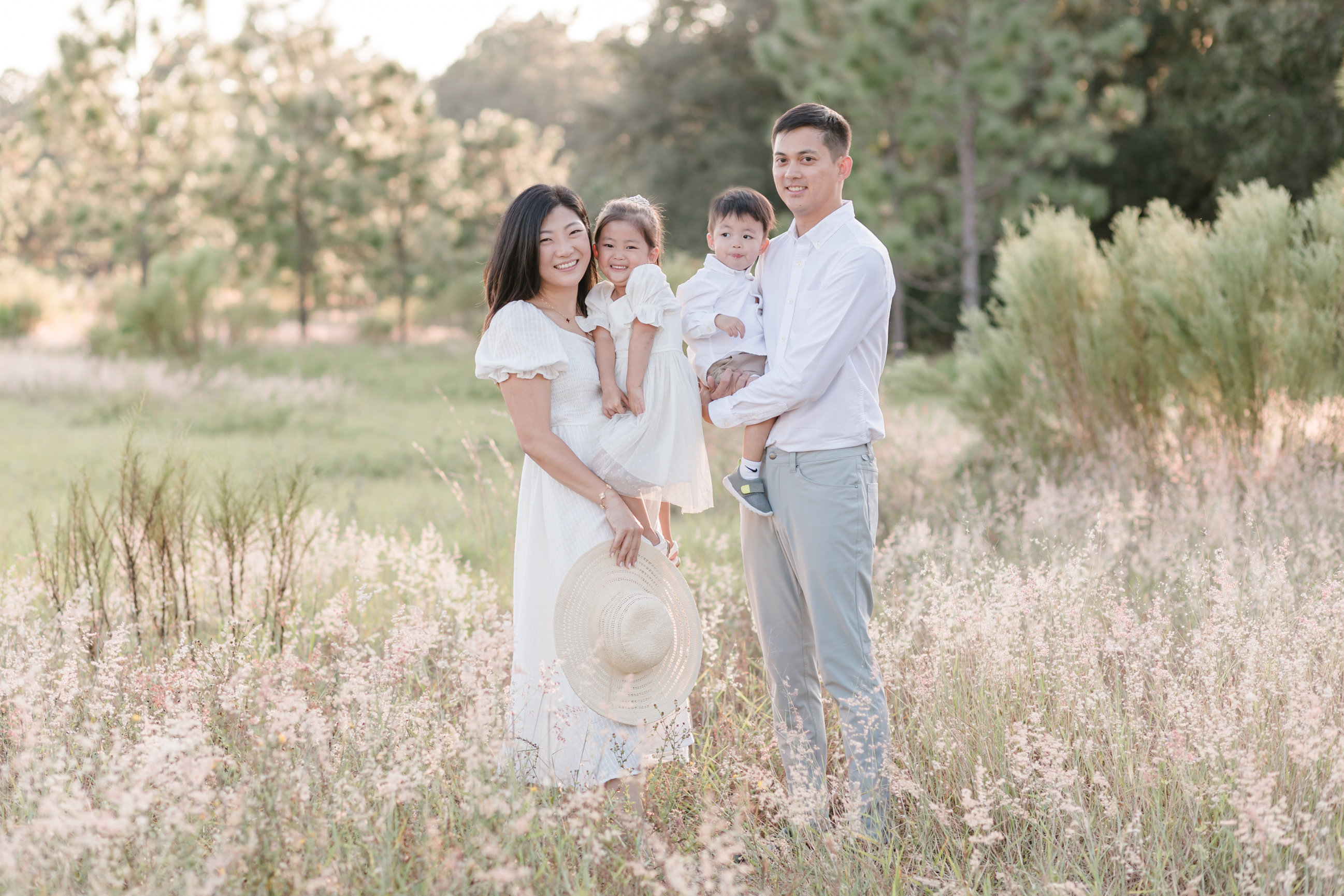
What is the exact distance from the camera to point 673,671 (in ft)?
9.53

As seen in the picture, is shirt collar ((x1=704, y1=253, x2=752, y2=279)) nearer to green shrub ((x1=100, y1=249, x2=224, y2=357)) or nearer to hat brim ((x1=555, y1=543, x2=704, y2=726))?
hat brim ((x1=555, y1=543, x2=704, y2=726))

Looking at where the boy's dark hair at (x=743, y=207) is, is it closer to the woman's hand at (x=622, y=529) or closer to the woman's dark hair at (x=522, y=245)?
the woman's dark hair at (x=522, y=245)

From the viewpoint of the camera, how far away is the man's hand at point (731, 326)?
3090mm

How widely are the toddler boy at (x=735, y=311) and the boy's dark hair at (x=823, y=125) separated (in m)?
0.28

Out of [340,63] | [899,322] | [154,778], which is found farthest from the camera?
[340,63]

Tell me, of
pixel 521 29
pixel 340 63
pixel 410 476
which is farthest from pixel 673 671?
pixel 521 29

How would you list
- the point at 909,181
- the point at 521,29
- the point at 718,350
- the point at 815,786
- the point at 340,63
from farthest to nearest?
the point at 521,29
the point at 340,63
the point at 909,181
the point at 718,350
the point at 815,786

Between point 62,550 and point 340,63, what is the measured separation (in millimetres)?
40877

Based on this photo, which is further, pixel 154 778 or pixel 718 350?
pixel 718 350

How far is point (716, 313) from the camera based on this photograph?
3.14 metres

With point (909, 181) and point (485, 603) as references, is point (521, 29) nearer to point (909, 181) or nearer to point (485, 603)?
point (909, 181)

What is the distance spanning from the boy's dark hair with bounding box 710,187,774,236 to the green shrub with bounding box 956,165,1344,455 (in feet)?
14.4

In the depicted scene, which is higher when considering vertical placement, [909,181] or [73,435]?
[909,181]

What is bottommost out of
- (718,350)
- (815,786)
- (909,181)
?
(815,786)
